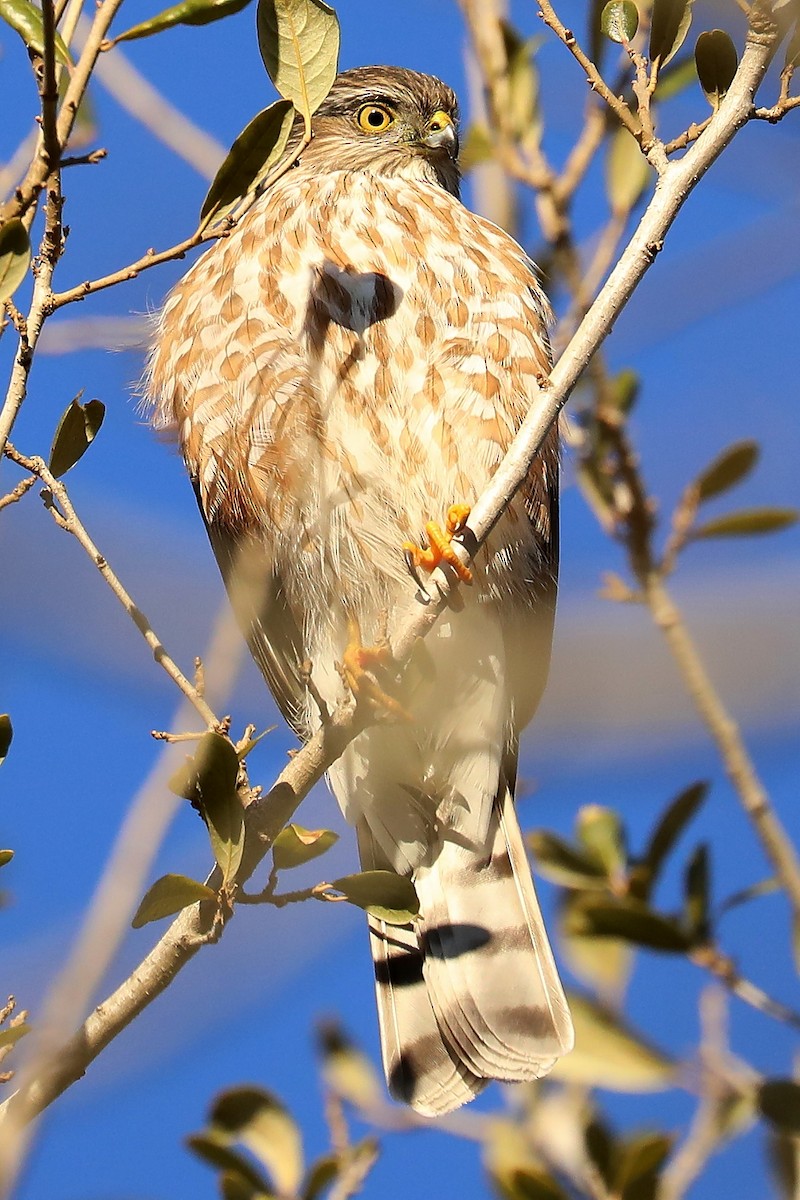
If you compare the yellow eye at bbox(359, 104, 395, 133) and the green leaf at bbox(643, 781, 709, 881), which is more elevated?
the yellow eye at bbox(359, 104, 395, 133)

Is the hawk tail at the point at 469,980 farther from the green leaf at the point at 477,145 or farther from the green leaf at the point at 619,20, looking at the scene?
the green leaf at the point at 619,20

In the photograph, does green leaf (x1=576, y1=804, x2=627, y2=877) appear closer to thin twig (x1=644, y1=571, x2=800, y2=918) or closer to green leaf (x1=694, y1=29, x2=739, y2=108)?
thin twig (x1=644, y1=571, x2=800, y2=918)

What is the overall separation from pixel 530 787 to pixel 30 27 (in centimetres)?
260

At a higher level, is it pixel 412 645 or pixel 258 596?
pixel 258 596

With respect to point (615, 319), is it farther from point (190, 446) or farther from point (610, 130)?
point (610, 130)

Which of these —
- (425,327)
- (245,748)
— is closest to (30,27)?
(245,748)

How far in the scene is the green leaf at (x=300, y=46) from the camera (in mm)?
2199

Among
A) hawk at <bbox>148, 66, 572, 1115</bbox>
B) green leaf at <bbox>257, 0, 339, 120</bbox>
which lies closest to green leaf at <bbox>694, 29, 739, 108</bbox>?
green leaf at <bbox>257, 0, 339, 120</bbox>

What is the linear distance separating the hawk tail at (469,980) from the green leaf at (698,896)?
0.61m

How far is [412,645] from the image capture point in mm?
2521

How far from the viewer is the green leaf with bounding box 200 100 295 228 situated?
210 centimetres

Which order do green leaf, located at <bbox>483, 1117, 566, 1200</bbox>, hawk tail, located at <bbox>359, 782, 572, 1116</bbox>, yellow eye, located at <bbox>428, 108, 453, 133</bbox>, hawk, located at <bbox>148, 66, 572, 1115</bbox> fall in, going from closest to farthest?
green leaf, located at <bbox>483, 1117, 566, 1200</bbox>, hawk, located at <bbox>148, 66, 572, 1115</bbox>, hawk tail, located at <bbox>359, 782, 572, 1116</bbox>, yellow eye, located at <bbox>428, 108, 453, 133</bbox>

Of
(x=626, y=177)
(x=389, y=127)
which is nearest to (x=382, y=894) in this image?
(x=626, y=177)

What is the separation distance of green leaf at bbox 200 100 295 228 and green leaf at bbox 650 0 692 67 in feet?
2.04
